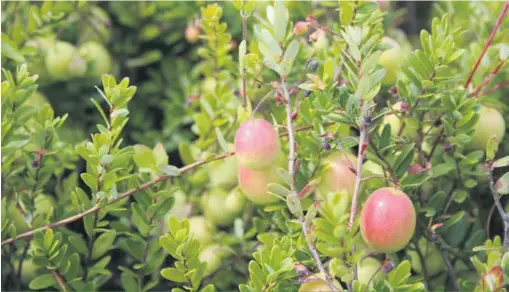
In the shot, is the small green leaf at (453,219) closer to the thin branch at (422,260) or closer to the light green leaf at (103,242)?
the thin branch at (422,260)

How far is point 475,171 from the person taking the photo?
2.95 ft

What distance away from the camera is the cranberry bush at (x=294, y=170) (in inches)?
28.8

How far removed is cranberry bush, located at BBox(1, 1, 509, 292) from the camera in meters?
0.73

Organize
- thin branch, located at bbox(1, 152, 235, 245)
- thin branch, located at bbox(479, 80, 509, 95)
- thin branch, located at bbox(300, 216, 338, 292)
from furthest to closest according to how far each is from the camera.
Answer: thin branch, located at bbox(479, 80, 509, 95) → thin branch, located at bbox(1, 152, 235, 245) → thin branch, located at bbox(300, 216, 338, 292)

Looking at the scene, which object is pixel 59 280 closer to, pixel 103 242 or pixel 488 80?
pixel 103 242

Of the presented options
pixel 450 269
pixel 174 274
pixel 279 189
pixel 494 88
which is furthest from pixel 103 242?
pixel 494 88

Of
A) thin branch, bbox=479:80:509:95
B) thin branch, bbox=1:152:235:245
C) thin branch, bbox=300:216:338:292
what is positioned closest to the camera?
thin branch, bbox=300:216:338:292

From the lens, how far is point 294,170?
2.51 ft

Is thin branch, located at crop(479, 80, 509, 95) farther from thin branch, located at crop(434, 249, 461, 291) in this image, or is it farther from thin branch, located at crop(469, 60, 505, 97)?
thin branch, located at crop(434, 249, 461, 291)

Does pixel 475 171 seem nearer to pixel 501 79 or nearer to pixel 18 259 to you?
pixel 501 79

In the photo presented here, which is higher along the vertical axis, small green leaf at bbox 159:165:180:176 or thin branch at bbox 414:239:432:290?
small green leaf at bbox 159:165:180:176

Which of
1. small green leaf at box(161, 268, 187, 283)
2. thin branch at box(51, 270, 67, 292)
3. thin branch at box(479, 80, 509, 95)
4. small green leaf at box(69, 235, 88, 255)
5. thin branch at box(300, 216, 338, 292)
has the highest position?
thin branch at box(479, 80, 509, 95)

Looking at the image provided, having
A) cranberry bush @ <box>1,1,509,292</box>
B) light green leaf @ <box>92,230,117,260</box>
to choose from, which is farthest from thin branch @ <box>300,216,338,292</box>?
light green leaf @ <box>92,230,117,260</box>

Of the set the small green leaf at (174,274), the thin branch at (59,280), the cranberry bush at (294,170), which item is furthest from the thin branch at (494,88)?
the thin branch at (59,280)
